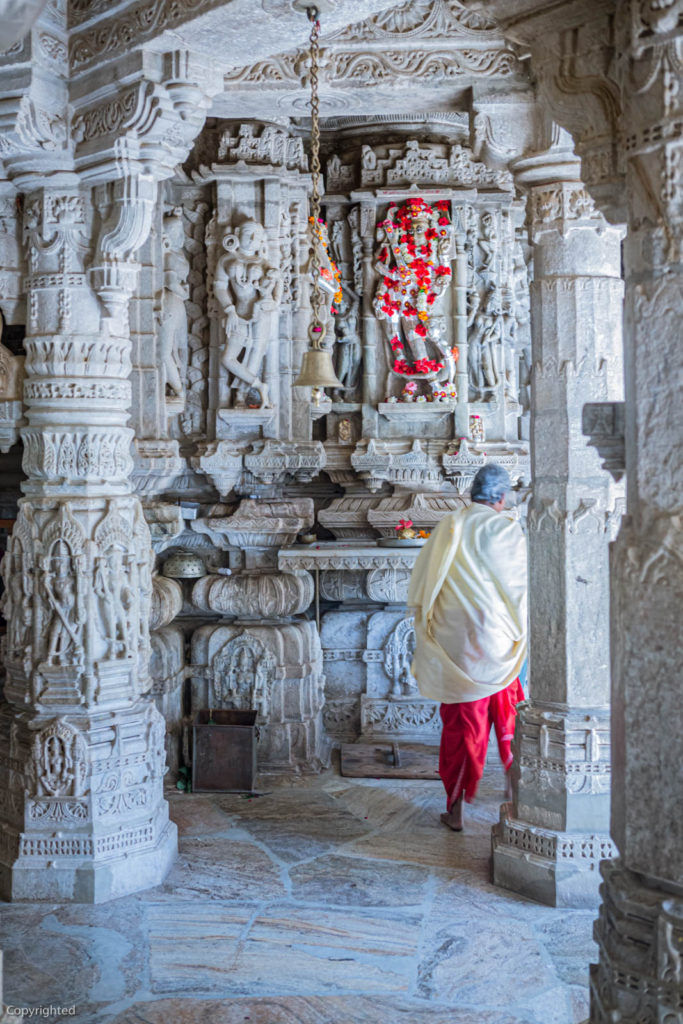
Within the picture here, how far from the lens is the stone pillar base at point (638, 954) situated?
8.80ft

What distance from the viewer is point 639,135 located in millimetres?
2799

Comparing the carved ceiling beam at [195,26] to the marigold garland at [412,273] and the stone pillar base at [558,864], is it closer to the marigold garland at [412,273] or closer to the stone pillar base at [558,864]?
the marigold garland at [412,273]

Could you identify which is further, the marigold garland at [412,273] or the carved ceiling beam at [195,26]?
the marigold garland at [412,273]

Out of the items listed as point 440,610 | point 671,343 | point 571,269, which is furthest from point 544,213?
point 671,343

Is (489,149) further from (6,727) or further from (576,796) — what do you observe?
(6,727)

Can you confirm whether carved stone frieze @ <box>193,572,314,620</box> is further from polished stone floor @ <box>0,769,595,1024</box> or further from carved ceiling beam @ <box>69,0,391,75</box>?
carved ceiling beam @ <box>69,0,391,75</box>

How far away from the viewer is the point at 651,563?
109 inches

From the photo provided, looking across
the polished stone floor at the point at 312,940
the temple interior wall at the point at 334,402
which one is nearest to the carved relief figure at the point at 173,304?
the temple interior wall at the point at 334,402

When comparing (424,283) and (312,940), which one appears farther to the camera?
(424,283)

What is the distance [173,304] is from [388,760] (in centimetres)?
356

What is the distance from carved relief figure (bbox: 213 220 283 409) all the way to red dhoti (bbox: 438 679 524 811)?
2633 mm

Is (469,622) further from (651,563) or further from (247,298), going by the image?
(651,563)

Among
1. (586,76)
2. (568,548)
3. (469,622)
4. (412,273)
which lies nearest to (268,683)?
(469,622)

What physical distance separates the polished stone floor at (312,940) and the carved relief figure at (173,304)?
2974 mm
